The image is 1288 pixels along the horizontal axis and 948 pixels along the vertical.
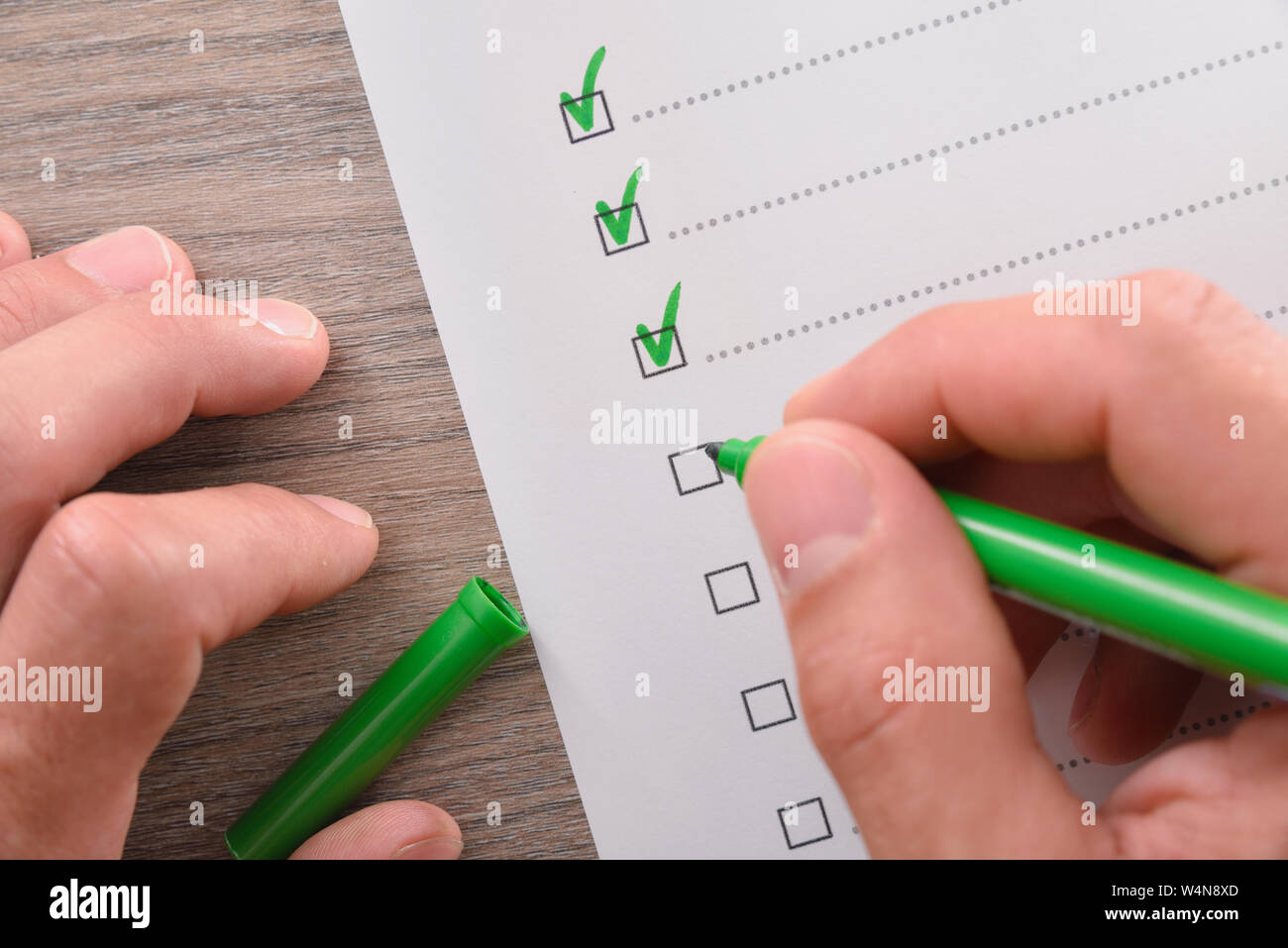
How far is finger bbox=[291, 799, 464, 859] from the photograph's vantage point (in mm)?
485

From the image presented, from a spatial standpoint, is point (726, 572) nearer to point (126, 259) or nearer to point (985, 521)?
point (985, 521)

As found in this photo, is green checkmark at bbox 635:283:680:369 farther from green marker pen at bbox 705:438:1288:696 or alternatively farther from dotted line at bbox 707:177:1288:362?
green marker pen at bbox 705:438:1288:696

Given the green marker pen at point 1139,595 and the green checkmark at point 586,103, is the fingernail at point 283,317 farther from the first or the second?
the green marker pen at point 1139,595

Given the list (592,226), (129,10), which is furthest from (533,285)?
(129,10)

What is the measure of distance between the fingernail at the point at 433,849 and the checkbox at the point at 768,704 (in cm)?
18

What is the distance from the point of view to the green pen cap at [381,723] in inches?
19.0

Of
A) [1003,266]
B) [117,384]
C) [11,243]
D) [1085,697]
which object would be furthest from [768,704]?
[11,243]

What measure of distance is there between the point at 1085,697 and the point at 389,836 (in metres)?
0.38

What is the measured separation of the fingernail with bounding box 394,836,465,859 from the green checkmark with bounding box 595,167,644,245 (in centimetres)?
34

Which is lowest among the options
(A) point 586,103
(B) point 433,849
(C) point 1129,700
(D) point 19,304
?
(B) point 433,849

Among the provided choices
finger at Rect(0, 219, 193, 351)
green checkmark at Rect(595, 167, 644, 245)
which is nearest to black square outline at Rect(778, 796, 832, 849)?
green checkmark at Rect(595, 167, 644, 245)

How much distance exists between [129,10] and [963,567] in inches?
21.4

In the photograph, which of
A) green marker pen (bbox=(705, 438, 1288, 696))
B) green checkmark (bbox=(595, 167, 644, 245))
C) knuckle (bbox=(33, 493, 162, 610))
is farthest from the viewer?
green checkmark (bbox=(595, 167, 644, 245))

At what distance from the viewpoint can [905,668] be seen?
32 cm
